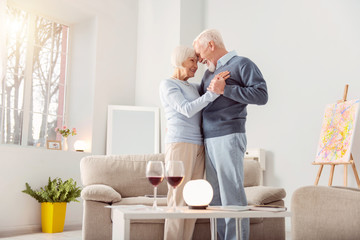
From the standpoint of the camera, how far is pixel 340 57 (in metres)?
4.82

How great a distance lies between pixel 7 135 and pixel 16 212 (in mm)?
1090

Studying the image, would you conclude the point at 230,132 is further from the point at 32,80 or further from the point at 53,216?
the point at 32,80

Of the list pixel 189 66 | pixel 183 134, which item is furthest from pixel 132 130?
pixel 183 134

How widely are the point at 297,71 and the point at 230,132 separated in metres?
3.21

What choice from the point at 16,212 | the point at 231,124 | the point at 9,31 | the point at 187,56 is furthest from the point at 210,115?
the point at 9,31

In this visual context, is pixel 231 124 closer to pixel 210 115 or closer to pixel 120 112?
pixel 210 115

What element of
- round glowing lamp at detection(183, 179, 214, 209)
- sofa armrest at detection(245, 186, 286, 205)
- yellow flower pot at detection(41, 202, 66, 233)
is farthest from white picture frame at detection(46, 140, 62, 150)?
round glowing lamp at detection(183, 179, 214, 209)

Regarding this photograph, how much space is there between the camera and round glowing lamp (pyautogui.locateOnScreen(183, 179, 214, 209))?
1853mm

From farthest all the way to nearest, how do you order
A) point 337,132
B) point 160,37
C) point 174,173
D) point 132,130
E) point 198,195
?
point 160,37 < point 132,130 < point 337,132 < point 198,195 < point 174,173

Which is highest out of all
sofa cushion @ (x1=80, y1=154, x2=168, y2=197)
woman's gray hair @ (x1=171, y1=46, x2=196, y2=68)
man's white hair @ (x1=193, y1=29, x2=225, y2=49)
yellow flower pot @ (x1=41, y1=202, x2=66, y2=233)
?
man's white hair @ (x1=193, y1=29, x2=225, y2=49)

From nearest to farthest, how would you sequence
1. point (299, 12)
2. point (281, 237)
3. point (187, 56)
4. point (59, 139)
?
point (187, 56)
point (281, 237)
point (299, 12)
point (59, 139)

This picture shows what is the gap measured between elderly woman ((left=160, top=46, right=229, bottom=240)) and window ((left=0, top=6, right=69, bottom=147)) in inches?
128

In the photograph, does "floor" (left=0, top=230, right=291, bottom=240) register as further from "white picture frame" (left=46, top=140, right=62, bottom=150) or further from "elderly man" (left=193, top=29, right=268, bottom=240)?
"elderly man" (left=193, top=29, right=268, bottom=240)

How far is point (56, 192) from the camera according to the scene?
4.52 m
